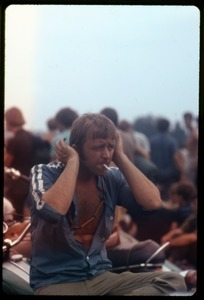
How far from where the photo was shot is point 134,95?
13.6 feet

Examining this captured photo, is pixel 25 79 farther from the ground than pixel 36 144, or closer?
farther from the ground

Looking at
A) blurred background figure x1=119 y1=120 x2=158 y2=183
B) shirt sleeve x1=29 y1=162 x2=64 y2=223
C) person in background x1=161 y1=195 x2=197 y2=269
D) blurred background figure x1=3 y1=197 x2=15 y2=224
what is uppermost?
blurred background figure x1=119 y1=120 x2=158 y2=183

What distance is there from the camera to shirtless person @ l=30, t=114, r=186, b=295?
4.11 metres

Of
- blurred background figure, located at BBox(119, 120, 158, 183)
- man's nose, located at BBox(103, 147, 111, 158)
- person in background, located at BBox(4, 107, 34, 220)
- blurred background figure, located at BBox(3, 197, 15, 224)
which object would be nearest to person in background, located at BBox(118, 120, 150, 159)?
blurred background figure, located at BBox(119, 120, 158, 183)

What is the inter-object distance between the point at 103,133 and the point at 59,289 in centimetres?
69

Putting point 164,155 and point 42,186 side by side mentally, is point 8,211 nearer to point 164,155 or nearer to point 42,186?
point 42,186

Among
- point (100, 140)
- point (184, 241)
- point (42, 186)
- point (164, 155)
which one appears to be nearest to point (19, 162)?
point (42, 186)

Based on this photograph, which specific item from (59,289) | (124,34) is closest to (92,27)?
(124,34)

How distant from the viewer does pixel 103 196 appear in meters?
4.19

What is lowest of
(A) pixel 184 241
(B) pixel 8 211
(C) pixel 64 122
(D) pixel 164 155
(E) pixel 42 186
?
(A) pixel 184 241

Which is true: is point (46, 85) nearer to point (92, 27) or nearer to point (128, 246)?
point (92, 27)

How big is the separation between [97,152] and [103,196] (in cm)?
20

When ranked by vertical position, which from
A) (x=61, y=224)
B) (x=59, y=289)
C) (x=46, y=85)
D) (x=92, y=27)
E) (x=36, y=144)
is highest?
(x=92, y=27)

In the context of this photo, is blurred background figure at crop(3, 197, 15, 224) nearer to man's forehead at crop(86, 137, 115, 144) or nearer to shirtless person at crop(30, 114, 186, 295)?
shirtless person at crop(30, 114, 186, 295)
